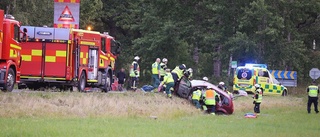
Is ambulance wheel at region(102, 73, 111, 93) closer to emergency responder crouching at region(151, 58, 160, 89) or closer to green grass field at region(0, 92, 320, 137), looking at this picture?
emergency responder crouching at region(151, 58, 160, 89)

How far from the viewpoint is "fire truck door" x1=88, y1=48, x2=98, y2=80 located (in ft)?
105

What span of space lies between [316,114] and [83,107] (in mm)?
12741

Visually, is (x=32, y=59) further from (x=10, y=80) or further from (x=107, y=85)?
(x=107, y=85)

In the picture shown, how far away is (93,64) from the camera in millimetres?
32281

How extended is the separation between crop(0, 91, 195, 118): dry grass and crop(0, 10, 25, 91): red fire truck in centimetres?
93

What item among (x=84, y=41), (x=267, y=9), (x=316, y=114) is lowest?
(x=316, y=114)

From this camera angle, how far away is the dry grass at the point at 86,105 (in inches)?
895

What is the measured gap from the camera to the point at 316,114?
107ft

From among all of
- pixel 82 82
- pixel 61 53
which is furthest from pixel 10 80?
pixel 82 82

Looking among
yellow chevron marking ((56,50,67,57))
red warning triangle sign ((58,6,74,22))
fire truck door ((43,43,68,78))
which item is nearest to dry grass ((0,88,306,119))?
fire truck door ((43,43,68,78))

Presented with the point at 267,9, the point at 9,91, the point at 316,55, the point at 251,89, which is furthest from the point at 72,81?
the point at 316,55

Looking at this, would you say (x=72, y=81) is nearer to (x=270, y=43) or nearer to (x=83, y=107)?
(x=83, y=107)

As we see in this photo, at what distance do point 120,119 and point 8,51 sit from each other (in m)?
5.34

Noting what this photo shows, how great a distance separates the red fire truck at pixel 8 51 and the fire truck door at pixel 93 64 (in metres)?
5.51
